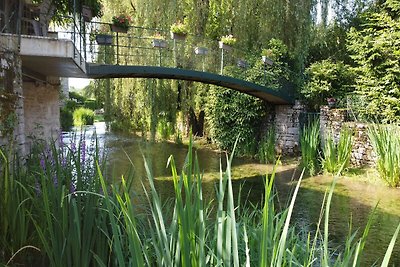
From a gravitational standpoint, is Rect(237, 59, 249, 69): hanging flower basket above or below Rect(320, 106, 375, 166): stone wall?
above

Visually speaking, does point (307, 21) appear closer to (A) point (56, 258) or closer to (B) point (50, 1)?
(B) point (50, 1)

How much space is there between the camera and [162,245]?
46.3 inches

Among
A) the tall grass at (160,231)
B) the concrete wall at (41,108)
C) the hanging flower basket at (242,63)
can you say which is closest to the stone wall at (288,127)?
the hanging flower basket at (242,63)

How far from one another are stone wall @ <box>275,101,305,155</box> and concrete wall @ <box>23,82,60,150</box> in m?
5.51

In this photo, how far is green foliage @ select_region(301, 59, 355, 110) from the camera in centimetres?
911

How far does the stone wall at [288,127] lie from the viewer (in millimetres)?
9836

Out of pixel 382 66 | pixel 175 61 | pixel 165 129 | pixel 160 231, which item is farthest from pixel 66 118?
pixel 160 231

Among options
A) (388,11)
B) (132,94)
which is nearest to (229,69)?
(132,94)

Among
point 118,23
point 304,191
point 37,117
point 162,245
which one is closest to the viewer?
point 162,245

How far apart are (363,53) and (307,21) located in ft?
7.58

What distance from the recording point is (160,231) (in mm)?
1203

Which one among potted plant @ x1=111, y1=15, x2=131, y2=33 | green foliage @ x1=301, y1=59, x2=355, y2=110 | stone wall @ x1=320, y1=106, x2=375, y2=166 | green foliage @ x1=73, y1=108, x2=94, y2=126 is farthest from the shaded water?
green foliage @ x1=73, y1=108, x2=94, y2=126

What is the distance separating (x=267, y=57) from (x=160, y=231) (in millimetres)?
8561

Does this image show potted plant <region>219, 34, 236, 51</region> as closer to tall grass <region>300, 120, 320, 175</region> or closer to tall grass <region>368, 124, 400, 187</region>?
tall grass <region>300, 120, 320, 175</region>
